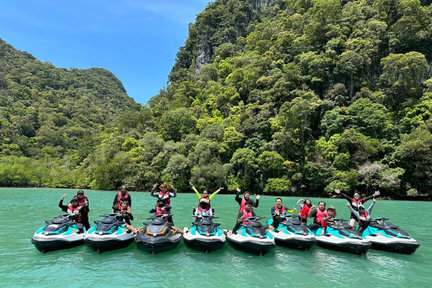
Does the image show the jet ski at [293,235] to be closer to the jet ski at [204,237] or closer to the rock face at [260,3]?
the jet ski at [204,237]

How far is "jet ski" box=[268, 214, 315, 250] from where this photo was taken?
9930 mm

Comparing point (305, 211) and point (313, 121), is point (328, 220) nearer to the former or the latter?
point (305, 211)

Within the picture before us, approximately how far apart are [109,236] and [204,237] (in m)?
3.18

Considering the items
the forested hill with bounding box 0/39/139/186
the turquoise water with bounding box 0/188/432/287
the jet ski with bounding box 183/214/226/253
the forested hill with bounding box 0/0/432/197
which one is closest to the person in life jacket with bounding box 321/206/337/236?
the turquoise water with bounding box 0/188/432/287

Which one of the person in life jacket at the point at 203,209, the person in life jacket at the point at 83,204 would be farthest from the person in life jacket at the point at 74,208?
the person in life jacket at the point at 203,209

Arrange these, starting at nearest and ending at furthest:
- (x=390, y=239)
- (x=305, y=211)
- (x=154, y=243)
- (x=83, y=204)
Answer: (x=154, y=243) → (x=390, y=239) → (x=83, y=204) → (x=305, y=211)

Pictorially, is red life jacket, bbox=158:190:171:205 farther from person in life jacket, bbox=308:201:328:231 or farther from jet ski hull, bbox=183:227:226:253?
person in life jacket, bbox=308:201:328:231

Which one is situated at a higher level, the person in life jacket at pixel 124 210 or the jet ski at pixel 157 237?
the person in life jacket at pixel 124 210

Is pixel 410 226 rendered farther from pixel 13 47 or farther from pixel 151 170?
pixel 13 47

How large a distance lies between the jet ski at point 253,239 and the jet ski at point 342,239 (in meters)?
2.20

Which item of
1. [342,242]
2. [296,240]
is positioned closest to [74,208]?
[296,240]

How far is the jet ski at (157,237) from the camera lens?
29.9 feet

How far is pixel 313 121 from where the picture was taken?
47.1 m

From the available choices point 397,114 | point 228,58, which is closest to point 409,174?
point 397,114
